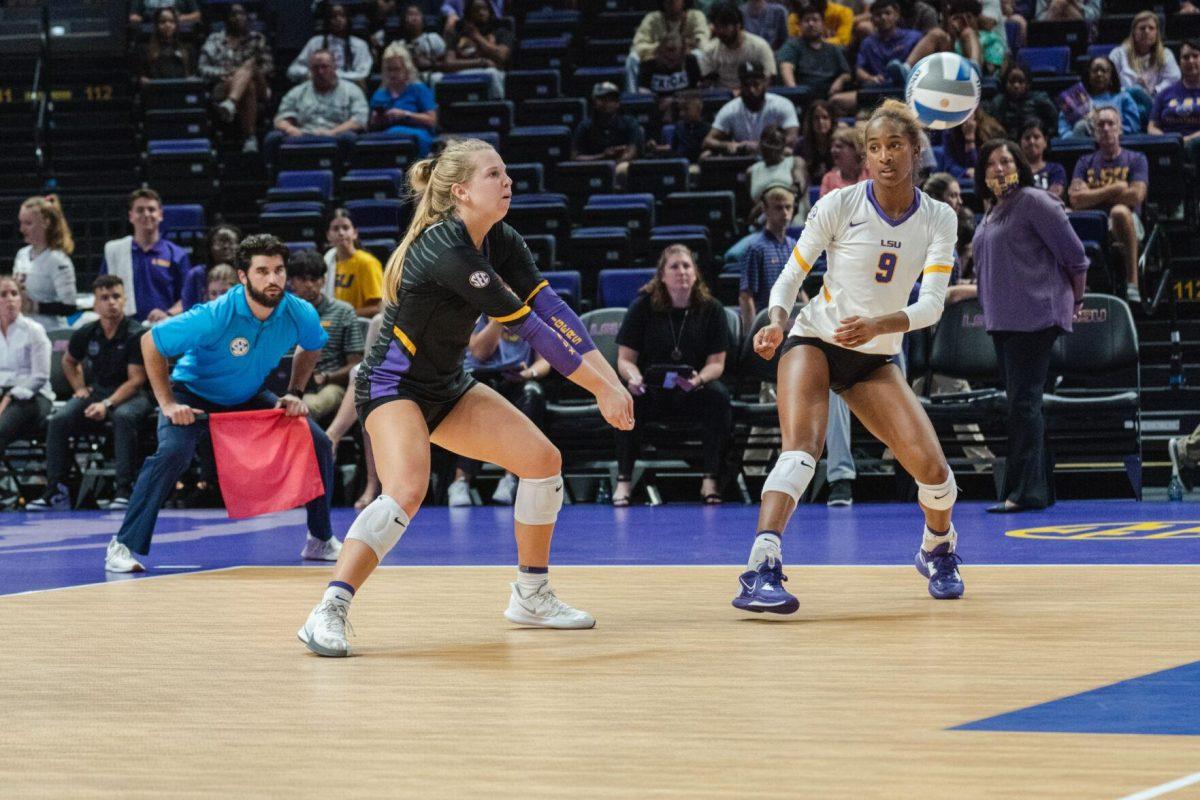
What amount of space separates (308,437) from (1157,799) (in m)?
5.54

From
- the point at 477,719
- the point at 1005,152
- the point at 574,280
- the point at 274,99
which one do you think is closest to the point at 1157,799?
the point at 477,719

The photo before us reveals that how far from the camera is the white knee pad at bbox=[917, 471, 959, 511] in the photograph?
5.71m

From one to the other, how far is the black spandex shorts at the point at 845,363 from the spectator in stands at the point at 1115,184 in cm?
612

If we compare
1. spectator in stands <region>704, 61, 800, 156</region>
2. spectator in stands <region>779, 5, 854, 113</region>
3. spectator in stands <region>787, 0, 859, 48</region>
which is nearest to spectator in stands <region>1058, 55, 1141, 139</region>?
spectator in stands <region>704, 61, 800, 156</region>

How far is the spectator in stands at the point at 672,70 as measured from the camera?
14578mm

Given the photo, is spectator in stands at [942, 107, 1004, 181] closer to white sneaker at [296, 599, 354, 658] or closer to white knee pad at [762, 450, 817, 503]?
white knee pad at [762, 450, 817, 503]

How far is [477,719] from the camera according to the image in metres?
3.78

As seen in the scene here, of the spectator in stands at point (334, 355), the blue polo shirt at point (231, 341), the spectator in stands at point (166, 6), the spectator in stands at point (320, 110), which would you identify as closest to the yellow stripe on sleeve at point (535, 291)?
the blue polo shirt at point (231, 341)

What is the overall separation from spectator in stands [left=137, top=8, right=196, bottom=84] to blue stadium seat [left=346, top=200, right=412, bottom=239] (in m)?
3.67

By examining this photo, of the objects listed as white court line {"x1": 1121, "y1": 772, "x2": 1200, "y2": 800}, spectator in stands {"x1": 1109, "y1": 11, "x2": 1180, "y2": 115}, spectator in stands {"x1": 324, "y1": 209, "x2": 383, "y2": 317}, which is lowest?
white court line {"x1": 1121, "y1": 772, "x2": 1200, "y2": 800}

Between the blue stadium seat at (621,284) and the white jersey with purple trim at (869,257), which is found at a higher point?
the white jersey with purple trim at (869,257)

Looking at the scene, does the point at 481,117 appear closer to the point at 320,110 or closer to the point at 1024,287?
the point at 320,110

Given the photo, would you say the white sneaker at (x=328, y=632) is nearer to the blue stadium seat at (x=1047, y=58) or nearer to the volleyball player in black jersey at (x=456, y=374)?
the volleyball player in black jersey at (x=456, y=374)

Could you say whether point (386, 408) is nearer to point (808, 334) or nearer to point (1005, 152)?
point (808, 334)
